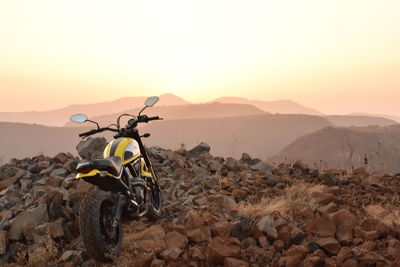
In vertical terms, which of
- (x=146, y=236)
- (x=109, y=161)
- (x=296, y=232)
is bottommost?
(x=146, y=236)

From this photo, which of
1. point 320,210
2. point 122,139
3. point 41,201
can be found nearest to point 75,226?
point 41,201

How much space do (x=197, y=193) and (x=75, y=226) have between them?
2679 mm

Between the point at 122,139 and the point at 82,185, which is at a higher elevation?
the point at 122,139

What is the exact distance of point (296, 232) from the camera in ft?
15.8

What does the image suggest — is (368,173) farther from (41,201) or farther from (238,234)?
(41,201)

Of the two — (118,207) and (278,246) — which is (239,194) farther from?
(118,207)

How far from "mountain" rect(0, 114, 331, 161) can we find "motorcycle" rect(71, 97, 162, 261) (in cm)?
5420

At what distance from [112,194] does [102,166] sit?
686 mm

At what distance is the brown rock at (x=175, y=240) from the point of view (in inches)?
187

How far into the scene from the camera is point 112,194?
197 inches

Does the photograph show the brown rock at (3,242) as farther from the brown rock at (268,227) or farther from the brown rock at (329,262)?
the brown rock at (329,262)

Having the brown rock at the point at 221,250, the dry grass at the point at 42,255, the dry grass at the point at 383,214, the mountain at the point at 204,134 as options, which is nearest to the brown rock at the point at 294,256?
the brown rock at the point at 221,250

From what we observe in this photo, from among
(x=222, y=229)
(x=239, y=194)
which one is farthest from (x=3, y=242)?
(x=239, y=194)

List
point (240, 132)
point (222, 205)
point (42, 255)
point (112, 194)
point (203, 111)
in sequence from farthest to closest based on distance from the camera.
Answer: point (203, 111) → point (240, 132) → point (222, 205) → point (42, 255) → point (112, 194)
